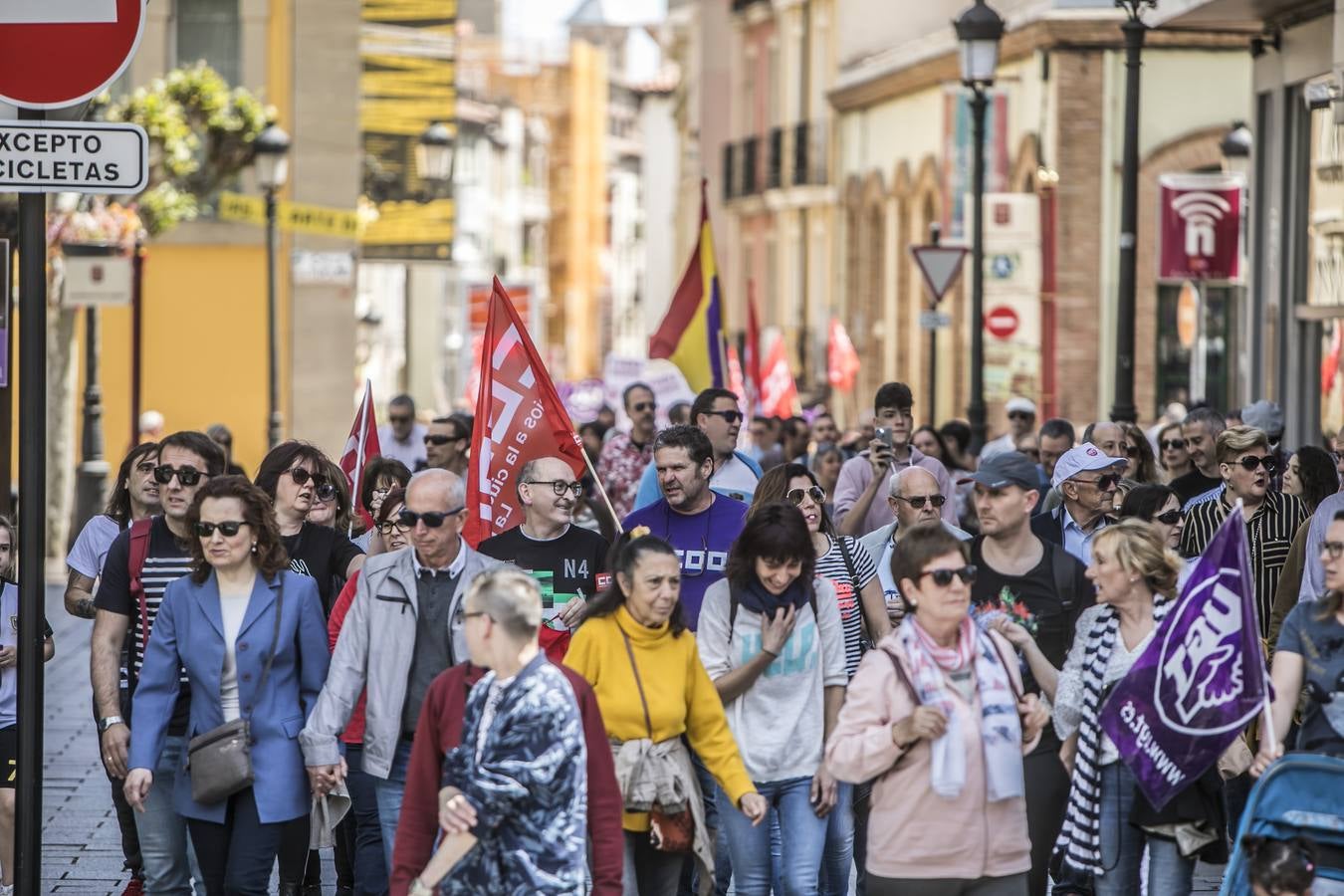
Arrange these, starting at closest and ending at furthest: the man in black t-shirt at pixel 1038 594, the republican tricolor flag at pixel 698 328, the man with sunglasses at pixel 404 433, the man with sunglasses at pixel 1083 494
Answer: the man in black t-shirt at pixel 1038 594 < the man with sunglasses at pixel 1083 494 < the republican tricolor flag at pixel 698 328 < the man with sunglasses at pixel 404 433

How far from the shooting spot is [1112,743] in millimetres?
7547

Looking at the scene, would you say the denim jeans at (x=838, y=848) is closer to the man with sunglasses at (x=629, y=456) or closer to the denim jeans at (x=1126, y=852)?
the denim jeans at (x=1126, y=852)

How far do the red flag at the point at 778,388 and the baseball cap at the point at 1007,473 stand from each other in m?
17.7

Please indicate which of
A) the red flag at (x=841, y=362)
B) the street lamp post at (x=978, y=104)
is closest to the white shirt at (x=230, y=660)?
the street lamp post at (x=978, y=104)

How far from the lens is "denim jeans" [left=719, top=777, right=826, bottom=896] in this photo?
7961 mm

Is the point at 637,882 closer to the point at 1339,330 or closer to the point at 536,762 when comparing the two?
the point at 536,762

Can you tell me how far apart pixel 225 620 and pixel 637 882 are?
4.91ft

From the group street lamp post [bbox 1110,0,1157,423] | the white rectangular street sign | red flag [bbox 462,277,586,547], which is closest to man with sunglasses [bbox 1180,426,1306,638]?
red flag [bbox 462,277,586,547]

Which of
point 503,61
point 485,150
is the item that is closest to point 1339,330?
point 485,150

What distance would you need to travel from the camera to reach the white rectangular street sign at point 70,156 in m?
7.60

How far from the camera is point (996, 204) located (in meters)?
24.2

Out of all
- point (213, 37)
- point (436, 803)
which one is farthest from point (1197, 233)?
point (213, 37)

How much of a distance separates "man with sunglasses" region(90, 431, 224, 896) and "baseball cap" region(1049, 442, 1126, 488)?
3281mm

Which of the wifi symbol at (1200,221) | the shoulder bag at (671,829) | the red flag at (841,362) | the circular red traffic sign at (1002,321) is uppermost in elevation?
the wifi symbol at (1200,221)
